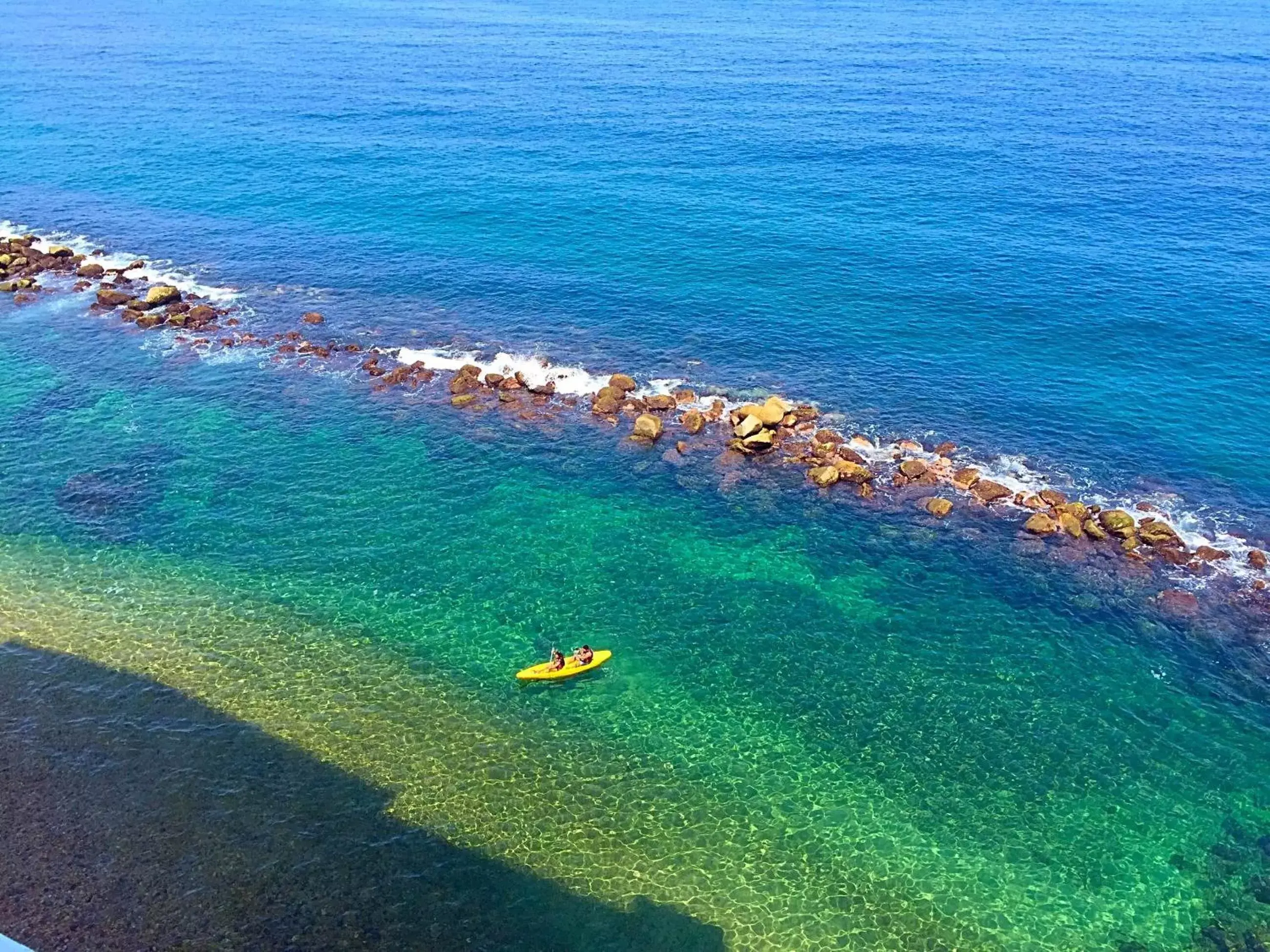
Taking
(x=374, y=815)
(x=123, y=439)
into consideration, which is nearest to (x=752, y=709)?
(x=374, y=815)

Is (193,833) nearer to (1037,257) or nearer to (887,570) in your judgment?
(887,570)

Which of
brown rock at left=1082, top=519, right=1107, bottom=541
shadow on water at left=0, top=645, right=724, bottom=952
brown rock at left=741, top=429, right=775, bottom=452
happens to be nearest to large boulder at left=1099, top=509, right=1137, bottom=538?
brown rock at left=1082, top=519, right=1107, bottom=541

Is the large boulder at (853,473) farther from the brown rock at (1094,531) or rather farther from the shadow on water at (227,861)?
the shadow on water at (227,861)

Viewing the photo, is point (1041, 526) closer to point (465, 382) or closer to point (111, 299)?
point (465, 382)

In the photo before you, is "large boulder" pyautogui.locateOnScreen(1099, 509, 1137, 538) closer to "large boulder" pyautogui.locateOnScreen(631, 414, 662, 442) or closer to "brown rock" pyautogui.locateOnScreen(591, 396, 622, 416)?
"large boulder" pyautogui.locateOnScreen(631, 414, 662, 442)

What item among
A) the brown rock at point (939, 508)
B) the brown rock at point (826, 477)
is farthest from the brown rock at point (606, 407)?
the brown rock at point (939, 508)
